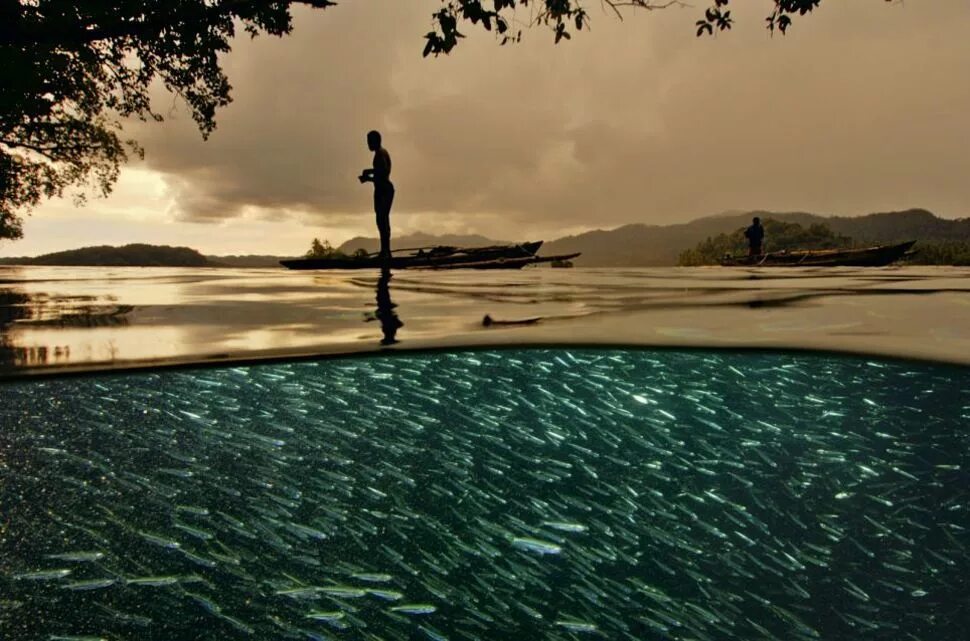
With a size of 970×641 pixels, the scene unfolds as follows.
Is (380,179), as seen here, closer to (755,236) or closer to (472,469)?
(472,469)

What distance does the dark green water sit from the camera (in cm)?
584

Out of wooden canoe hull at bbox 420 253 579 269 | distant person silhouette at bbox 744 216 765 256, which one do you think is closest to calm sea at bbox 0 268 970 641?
wooden canoe hull at bbox 420 253 579 269

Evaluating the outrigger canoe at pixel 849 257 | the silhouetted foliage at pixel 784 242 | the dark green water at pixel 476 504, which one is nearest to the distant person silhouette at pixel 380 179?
the dark green water at pixel 476 504

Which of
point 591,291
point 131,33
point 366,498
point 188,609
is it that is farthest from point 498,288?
point 131,33

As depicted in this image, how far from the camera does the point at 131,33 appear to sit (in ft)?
37.5

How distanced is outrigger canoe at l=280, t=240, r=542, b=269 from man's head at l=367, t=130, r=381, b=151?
114 inches

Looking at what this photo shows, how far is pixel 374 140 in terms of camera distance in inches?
594

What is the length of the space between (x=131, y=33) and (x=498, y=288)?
6.66m

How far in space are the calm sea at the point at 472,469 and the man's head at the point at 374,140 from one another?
7178 mm

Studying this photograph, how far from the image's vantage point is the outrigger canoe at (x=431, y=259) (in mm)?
18031

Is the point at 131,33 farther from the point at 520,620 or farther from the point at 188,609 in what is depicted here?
the point at 520,620

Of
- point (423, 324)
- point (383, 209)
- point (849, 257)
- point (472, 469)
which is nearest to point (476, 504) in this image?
point (472, 469)

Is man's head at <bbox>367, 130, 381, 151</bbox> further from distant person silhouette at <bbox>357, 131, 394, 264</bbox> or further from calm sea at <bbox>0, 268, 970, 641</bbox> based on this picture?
calm sea at <bbox>0, 268, 970, 641</bbox>

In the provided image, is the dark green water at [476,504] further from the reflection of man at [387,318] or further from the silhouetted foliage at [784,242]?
the silhouetted foliage at [784,242]
